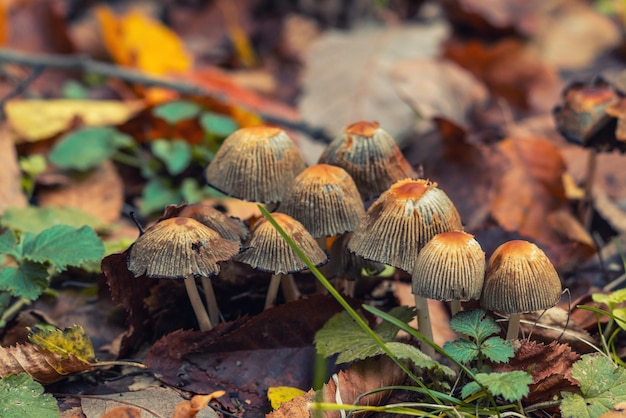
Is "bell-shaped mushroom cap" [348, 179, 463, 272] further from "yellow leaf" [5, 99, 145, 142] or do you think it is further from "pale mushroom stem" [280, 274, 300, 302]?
"yellow leaf" [5, 99, 145, 142]

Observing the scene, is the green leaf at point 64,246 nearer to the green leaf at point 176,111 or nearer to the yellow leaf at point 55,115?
the green leaf at point 176,111

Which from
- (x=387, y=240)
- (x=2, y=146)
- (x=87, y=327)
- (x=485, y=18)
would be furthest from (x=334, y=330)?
(x=485, y=18)

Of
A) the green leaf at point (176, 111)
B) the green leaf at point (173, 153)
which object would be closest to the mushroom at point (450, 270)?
the green leaf at point (173, 153)

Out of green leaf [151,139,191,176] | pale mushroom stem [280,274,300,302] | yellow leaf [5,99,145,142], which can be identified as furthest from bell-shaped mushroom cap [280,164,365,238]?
yellow leaf [5,99,145,142]

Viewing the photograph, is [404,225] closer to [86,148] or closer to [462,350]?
[462,350]

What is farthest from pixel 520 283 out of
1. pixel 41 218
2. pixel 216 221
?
pixel 41 218
